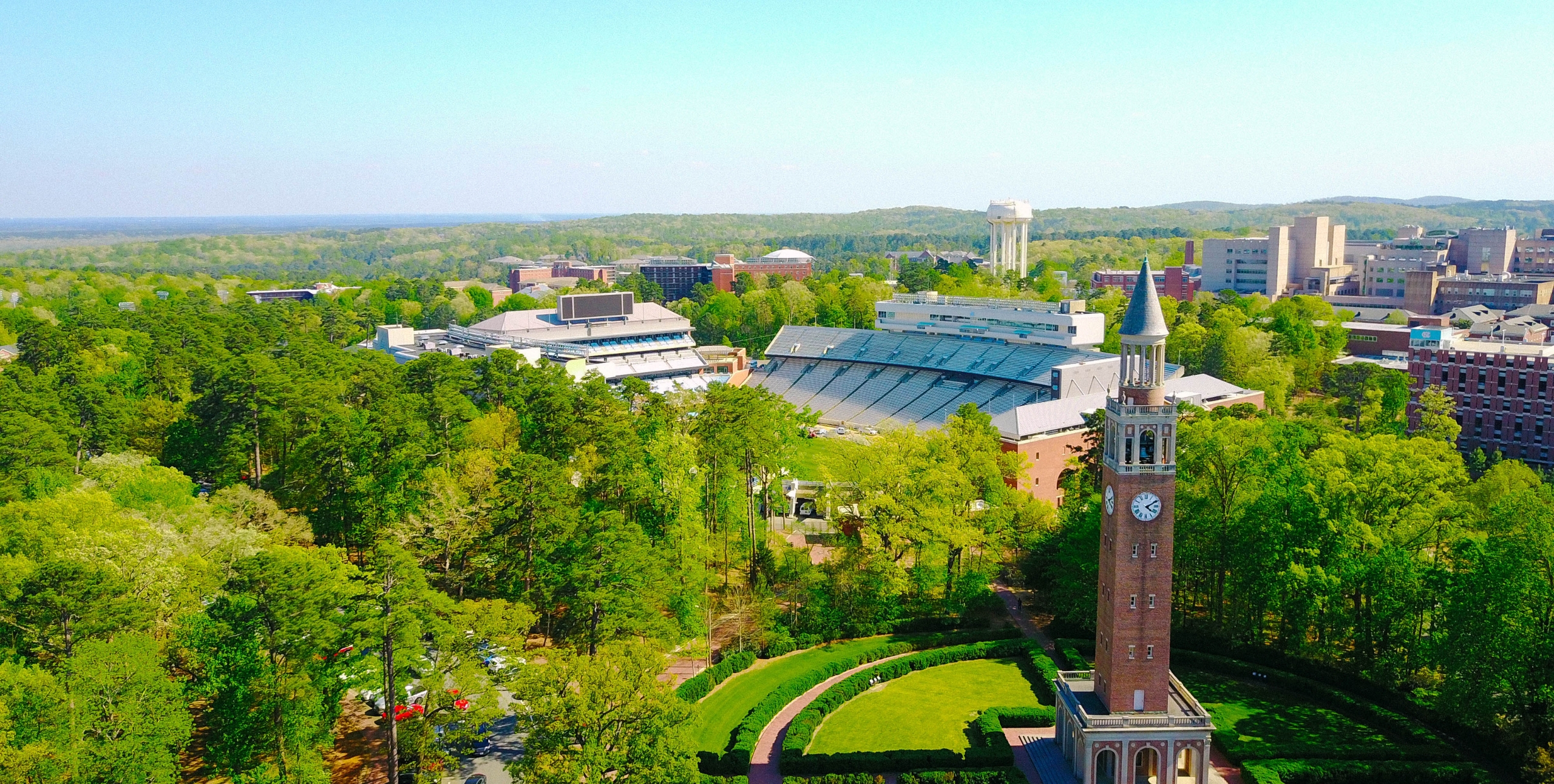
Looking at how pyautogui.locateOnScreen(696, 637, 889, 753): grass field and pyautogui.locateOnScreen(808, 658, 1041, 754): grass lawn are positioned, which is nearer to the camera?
pyautogui.locateOnScreen(808, 658, 1041, 754): grass lawn

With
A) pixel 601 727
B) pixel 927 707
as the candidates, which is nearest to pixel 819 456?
pixel 927 707

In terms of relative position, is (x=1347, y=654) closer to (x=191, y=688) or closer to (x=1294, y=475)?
(x=1294, y=475)

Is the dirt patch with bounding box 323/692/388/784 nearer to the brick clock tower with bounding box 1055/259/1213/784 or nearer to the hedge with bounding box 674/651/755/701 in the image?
the hedge with bounding box 674/651/755/701

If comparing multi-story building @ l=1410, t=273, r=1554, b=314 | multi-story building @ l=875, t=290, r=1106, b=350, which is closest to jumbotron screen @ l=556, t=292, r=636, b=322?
multi-story building @ l=875, t=290, r=1106, b=350

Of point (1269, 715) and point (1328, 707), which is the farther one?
point (1328, 707)

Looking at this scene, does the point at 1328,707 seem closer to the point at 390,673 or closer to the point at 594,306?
the point at 390,673

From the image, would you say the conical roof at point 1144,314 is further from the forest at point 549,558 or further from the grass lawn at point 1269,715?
the grass lawn at point 1269,715

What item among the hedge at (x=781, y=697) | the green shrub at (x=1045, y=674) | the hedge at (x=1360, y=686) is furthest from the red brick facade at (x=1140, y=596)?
the hedge at (x=781, y=697)
